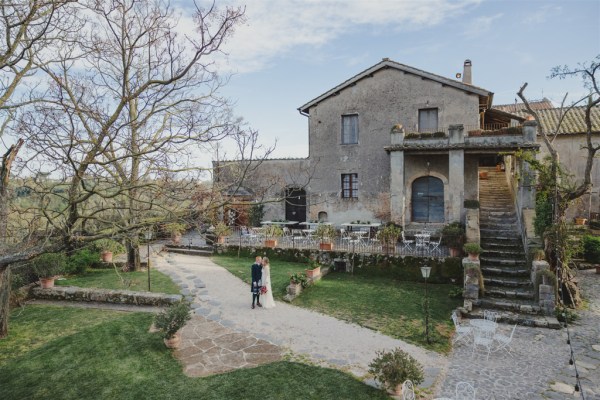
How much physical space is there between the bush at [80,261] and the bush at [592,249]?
862 inches

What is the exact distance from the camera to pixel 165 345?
347 inches

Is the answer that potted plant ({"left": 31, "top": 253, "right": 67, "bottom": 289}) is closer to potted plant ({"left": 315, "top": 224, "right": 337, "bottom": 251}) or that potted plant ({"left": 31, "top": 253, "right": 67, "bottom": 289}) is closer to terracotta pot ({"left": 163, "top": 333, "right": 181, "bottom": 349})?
terracotta pot ({"left": 163, "top": 333, "right": 181, "bottom": 349})

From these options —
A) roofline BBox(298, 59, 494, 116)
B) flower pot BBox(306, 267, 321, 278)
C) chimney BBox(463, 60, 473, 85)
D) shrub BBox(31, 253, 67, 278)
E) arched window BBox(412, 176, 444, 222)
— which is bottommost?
flower pot BBox(306, 267, 321, 278)

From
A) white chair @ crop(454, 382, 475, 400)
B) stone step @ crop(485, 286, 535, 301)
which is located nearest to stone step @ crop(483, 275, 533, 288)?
stone step @ crop(485, 286, 535, 301)

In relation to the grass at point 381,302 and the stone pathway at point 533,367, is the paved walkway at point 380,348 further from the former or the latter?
the grass at point 381,302

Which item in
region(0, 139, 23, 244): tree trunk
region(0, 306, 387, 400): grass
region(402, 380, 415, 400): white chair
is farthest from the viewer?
region(0, 139, 23, 244): tree trunk

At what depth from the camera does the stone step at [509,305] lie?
1095 centimetres

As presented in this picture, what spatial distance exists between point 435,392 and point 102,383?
6172mm

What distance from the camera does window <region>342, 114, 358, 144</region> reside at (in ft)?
68.7

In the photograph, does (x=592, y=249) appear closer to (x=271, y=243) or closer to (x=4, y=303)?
(x=271, y=243)

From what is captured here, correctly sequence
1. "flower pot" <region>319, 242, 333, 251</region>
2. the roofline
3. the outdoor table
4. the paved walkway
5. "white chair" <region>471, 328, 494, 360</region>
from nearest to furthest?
the paved walkway
"white chair" <region>471, 328, 494, 360</region>
the outdoor table
"flower pot" <region>319, 242, 333, 251</region>
the roofline

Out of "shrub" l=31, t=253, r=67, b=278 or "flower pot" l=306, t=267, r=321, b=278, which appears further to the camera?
"flower pot" l=306, t=267, r=321, b=278

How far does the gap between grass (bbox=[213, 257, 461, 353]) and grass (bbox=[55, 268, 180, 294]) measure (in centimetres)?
280

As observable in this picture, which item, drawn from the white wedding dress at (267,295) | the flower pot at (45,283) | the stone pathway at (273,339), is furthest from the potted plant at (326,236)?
the flower pot at (45,283)
